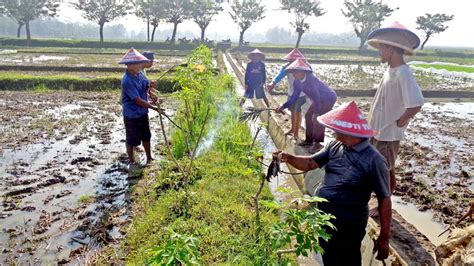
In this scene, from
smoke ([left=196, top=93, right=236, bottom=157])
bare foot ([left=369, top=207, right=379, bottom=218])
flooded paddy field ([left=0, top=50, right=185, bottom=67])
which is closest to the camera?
bare foot ([left=369, top=207, right=379, bottom=218])

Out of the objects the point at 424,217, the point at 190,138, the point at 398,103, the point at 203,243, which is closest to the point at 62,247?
the point at 203,243

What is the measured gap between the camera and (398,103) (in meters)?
2.87

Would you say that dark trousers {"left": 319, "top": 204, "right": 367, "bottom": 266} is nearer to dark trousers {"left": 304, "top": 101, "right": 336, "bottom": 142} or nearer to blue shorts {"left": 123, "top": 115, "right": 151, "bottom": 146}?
dark trousers {"left": 304, "top": 101, "right": 336, "bottom": 142}

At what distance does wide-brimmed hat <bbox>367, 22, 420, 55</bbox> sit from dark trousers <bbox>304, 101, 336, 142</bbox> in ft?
5.59

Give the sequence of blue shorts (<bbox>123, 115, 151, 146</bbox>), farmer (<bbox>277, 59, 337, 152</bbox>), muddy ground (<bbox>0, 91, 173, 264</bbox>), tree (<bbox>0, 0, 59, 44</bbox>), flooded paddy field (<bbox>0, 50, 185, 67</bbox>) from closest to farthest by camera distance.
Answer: muddy ground (<bbox>0, 91, 173, 264</bbox>) < farmer (<bbox>277, 59, 337, 152</bbox>) < blue shorts (<bbox>123, 115, 151, 146</bbox>) < flooded paddy field (<bbox>0, 50, 185, 67</bbox>) < tree (<bbox>0, 0, 59, 44</bbox>)

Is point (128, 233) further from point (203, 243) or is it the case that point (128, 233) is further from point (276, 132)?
point (276, 132)

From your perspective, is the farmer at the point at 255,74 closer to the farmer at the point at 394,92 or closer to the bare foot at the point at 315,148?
the bare foot at the point at 315,148

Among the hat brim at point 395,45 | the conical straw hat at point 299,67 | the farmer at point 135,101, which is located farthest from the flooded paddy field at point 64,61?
the hat brim at point 395,45

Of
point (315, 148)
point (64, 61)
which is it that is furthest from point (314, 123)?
point (64, 61)

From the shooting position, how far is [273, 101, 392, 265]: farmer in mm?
2072

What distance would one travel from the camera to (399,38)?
2.79 meters

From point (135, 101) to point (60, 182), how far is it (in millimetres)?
1443

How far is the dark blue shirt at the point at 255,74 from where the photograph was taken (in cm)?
754

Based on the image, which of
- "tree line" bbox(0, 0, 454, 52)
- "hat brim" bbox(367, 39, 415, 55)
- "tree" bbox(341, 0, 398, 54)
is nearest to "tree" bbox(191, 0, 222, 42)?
"tree line" bbox(0, 0, 454, 52)
